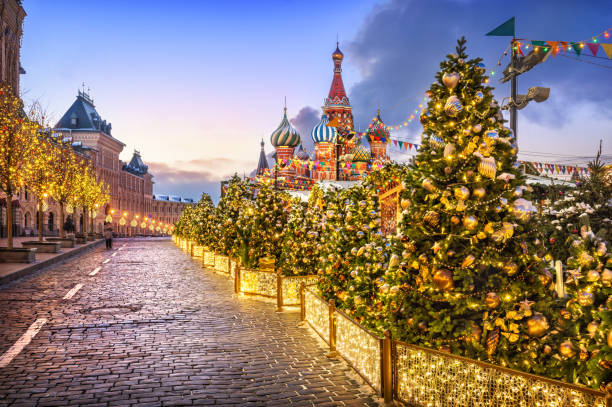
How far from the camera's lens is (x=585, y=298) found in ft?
13.9

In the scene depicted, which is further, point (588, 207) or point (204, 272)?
point (204, 272)

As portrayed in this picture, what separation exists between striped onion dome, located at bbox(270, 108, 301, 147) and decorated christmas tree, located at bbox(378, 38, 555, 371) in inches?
2737

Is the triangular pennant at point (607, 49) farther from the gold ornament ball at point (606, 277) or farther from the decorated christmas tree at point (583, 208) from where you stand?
the gold ornament ball at point (606, 277)

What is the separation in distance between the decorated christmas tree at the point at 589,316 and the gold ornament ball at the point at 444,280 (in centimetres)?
117

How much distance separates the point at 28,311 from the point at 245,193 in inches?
445

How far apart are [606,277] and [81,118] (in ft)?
317

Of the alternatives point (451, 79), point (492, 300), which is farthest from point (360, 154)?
point (492, 300)

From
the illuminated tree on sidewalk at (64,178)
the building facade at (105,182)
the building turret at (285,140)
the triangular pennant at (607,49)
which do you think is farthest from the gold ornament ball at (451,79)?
the building turret at (285,140)

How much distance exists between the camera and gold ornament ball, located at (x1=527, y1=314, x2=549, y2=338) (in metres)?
4.88

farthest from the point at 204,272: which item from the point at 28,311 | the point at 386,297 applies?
the point at 386,297

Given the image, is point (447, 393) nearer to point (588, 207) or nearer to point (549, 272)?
point (549, 272)

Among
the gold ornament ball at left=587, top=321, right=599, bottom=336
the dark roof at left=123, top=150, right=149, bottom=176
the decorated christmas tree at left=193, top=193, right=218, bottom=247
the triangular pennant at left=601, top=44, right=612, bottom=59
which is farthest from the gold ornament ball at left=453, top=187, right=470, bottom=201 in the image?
the dark roof at left=123, top=150, right=149, bottom=176

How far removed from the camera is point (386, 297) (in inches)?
240

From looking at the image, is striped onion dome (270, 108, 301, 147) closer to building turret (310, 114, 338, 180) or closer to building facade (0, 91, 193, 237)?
building turret (310, 114, 338, 180)
